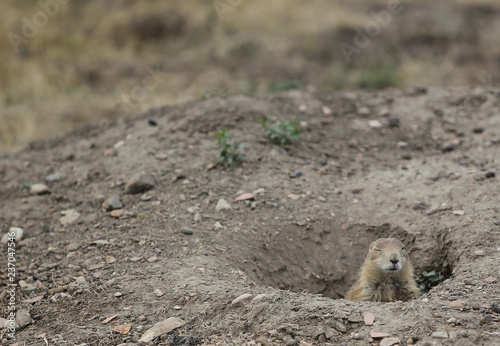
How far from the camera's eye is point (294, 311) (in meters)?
3.51

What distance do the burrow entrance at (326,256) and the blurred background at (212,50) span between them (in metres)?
3.88

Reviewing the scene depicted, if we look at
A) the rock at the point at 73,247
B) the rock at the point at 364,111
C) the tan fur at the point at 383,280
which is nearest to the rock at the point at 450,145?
the rock at the point at 364,111

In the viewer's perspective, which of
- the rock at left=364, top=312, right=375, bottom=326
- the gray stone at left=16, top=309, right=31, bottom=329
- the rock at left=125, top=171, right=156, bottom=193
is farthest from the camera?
the rock at left=125, top=171, right=156, bottom=193

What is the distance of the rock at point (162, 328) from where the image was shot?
140 inches

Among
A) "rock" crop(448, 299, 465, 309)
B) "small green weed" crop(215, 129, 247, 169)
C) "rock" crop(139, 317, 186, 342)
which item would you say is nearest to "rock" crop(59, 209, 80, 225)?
"small green weed" crop(215, 129, 247, 169)

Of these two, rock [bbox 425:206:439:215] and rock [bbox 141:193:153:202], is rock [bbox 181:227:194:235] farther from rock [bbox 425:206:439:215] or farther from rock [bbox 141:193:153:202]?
rock [bbox 425:206:439:215]

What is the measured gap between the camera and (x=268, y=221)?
16.4 feet

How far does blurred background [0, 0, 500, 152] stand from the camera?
9.09 meters

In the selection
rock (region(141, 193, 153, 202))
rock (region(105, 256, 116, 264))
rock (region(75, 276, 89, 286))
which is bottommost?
rock (region(75, 276, 89, 286))

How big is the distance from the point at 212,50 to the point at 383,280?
7468mm

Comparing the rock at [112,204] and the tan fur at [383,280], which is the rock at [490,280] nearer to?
the tan fur at [383,280]

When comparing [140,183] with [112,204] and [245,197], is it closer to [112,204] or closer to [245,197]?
[112,204]

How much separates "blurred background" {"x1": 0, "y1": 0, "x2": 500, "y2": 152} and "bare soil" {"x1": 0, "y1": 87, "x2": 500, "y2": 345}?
2089 mm

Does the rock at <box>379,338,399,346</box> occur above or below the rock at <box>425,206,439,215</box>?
above
